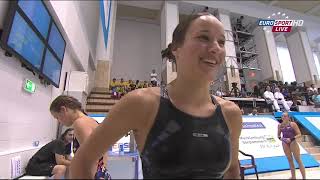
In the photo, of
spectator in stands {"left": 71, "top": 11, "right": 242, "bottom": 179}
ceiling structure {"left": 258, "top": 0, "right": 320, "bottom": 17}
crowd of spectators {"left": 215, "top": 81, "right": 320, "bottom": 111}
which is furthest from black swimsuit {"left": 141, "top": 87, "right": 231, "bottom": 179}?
ceiling structure {"left": 258, "top": 0, "right": 320, "bottom": 17}

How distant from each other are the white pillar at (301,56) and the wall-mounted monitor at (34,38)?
15.8 meters

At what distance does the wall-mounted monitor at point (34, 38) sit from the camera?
2.52m

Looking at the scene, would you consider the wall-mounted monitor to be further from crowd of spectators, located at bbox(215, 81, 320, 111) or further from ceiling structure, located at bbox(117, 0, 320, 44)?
ceiling structure, located at bbox(117, 0, 320, 44)

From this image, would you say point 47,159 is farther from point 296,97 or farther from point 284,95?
point 296,97

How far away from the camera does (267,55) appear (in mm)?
14500

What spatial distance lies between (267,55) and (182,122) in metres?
15.6

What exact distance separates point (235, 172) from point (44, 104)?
4.03 m

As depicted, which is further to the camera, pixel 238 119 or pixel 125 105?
pixel 238 119

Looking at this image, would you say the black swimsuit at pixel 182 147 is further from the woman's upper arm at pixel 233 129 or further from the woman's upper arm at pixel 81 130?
the woman's upper arm at pixel 81 130

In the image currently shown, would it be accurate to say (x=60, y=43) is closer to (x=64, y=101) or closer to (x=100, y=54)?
(x=64, y=101)

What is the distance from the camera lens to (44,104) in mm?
4086

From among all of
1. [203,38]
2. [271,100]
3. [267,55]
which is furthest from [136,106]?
[267,55]

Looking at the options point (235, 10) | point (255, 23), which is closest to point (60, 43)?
point (235, 10)

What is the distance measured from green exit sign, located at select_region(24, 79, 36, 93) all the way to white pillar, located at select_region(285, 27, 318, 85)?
16.2 meters
